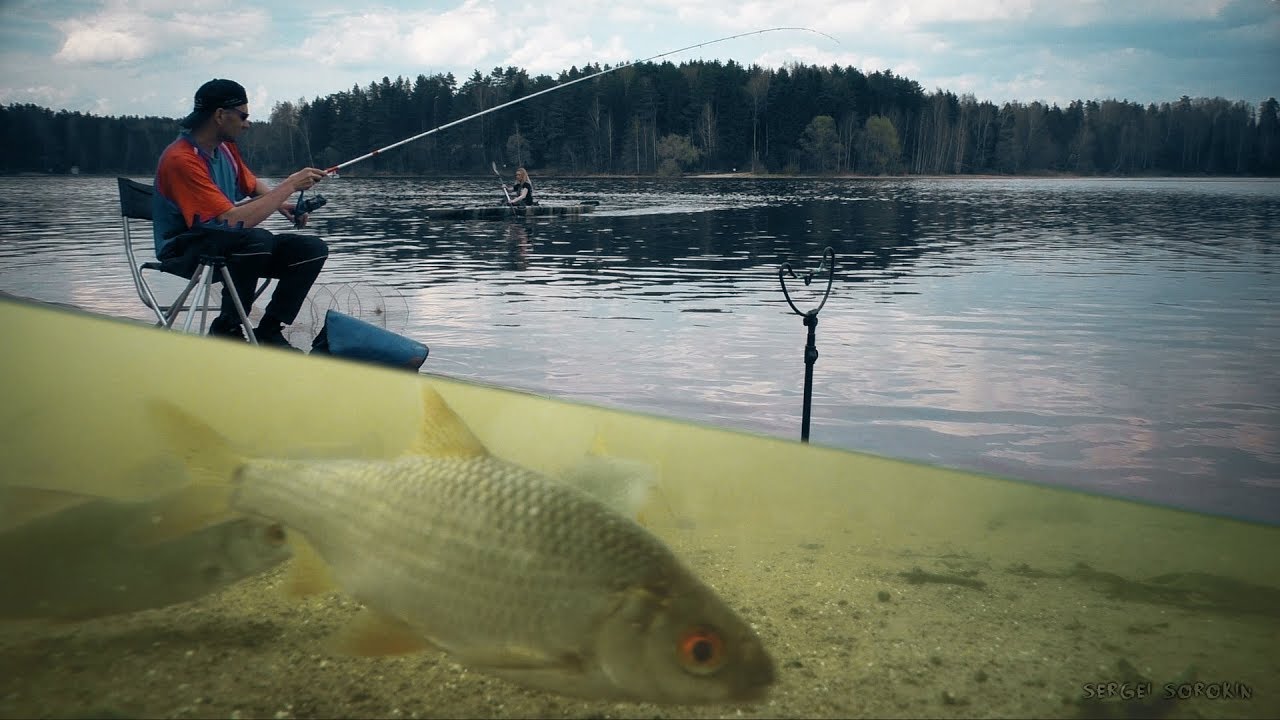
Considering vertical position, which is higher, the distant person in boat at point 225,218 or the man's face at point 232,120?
the man's face at point 232,120

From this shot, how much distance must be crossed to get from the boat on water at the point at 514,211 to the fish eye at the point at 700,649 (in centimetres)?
746

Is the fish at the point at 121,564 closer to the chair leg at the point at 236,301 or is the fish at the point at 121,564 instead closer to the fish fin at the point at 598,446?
the fish fin at the point at 598,446

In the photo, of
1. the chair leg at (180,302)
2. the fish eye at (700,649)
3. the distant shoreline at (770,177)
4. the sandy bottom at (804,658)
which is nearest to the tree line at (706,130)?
the distant shoreline at (770,177)

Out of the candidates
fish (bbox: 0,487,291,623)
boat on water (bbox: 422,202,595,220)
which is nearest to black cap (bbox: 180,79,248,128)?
fish (bbox: 0,487,291,623)

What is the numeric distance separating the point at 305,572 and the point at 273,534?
0.03 metres

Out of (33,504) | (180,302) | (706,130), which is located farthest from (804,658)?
(706,130)

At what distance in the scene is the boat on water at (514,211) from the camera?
28.9ft

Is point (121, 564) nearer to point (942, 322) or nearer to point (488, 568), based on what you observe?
point (488, 568)

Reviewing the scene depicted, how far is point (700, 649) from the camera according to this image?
0.33 metres

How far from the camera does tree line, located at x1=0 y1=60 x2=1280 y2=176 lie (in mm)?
1903

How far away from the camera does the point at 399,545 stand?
0.41m

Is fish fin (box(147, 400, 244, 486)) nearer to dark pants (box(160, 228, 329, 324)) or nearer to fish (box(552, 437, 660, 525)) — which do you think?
fish (box(552, 437, 660, 525))

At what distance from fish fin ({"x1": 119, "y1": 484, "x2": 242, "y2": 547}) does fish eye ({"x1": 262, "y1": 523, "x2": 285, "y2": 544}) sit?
0.02 metres

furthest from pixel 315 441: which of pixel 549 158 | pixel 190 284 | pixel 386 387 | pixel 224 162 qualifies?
pixel 549 158
